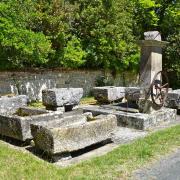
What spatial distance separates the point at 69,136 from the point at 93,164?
697 millimetres

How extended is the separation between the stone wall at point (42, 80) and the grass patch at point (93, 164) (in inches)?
254

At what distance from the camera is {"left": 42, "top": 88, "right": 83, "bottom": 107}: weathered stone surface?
10180 millimetres

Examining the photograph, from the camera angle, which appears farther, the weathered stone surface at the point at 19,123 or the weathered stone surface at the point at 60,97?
the weathered stone surface at the point at 60,97

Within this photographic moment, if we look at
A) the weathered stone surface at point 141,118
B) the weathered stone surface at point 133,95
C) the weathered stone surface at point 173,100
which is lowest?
the weathered stone surface at point 141,118

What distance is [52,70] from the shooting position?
576 inches

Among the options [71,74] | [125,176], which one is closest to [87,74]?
[71,74]

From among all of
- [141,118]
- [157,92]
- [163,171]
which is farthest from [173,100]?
[163,171]

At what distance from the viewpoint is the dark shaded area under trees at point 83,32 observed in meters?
11.3

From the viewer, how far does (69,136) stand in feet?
20.3

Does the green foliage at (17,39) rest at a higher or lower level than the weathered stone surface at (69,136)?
higher

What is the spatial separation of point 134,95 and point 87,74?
628 centimetres

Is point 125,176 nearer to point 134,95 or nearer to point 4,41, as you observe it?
point 134,95

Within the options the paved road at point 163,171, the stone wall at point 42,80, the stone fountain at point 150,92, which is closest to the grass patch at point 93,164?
the paved road at point 163,171

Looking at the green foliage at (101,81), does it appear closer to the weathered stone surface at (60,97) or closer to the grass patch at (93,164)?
the weathered stone surface at (60,97)
